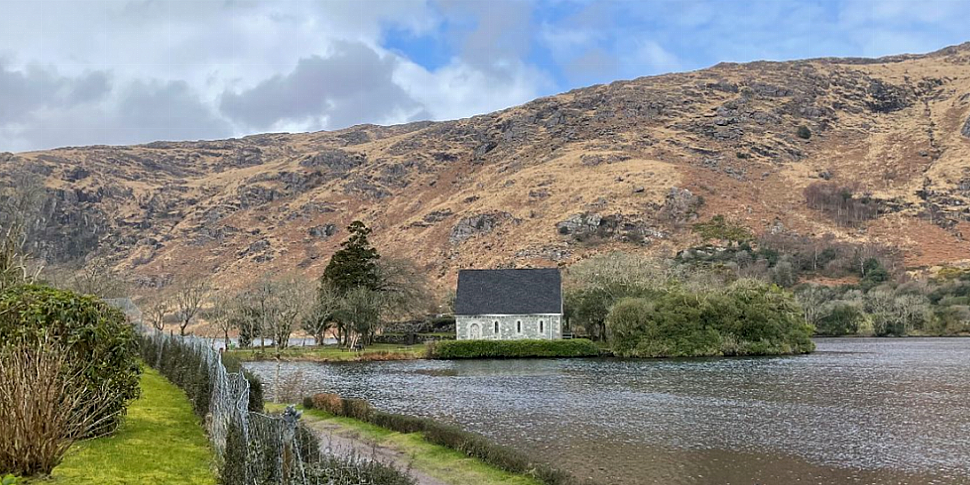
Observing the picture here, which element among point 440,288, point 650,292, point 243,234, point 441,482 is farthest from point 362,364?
point 243,234

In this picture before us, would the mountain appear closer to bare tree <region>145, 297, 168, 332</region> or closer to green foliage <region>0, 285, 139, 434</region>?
bare tree <region>145, 297, 168, 332</region>

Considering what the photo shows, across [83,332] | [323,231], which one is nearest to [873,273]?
[83,332]

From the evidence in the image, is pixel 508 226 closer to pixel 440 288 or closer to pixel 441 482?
pixel 440 288

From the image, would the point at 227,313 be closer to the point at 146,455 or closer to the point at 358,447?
the point at 358,447

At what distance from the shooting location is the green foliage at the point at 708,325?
58.9 meters

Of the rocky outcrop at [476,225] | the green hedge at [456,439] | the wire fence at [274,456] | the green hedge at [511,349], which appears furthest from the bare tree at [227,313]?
the rocky outcrop at [476,225]

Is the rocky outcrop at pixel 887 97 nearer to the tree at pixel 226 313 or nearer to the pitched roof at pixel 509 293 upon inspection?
the pitched roof at pixel 509 293

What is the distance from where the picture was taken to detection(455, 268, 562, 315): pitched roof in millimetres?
71375

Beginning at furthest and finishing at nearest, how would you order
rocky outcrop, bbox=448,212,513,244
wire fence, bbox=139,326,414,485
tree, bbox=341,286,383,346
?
1. rocky outcrop, bbox=448,212,513,244
2. tree, bbox=341,286,383,346
3. wire fence, bbox=139,326,414,485

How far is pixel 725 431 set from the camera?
23.3 meters

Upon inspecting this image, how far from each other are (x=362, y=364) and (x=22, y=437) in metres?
45.6

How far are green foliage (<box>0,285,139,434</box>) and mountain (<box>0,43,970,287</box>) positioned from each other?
92641mm

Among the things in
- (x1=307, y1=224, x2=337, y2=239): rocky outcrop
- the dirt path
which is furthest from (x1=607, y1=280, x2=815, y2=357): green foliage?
(x1=307, y1=224, x2=337, y2=239): rocky outcrop

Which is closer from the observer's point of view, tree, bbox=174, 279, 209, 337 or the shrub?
the shrub
